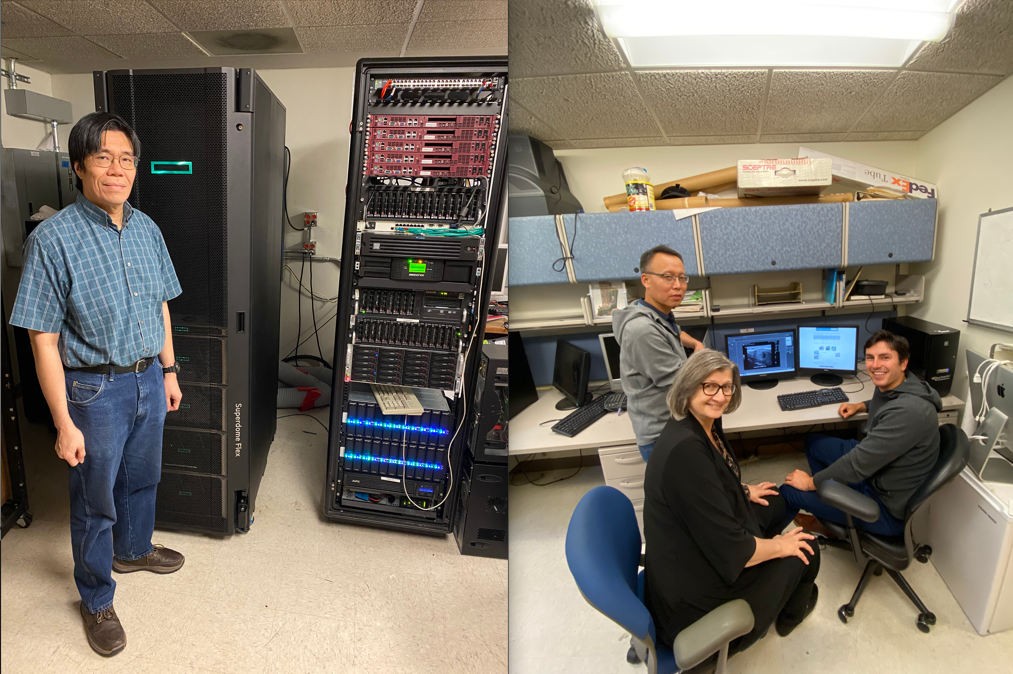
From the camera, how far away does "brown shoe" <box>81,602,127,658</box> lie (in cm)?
121

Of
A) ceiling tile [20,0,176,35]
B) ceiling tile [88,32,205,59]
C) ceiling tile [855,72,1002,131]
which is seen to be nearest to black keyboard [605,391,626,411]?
ceiling tile [855,72,1002,131]

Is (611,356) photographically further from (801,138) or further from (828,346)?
(801,138)

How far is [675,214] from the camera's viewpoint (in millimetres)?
941

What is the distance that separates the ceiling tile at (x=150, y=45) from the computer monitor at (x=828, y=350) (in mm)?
1496

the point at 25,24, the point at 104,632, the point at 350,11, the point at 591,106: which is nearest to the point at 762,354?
the point at 591,106

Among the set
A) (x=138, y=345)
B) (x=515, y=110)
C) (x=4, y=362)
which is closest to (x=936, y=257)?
(x=515, y=110)

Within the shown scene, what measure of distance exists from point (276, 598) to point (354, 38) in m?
1.50

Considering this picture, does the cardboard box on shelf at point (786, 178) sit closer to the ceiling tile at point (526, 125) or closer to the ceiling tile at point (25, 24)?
the ceiling tile at point (526, 125)

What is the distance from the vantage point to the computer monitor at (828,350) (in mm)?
914

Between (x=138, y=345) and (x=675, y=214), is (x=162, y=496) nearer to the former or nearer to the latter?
(x=138, y=345)

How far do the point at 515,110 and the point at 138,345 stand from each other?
3.29ft

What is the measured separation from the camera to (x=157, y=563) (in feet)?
4.21

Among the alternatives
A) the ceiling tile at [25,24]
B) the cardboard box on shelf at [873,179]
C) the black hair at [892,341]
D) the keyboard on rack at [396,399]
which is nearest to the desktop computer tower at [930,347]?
the black hair at [892,341]

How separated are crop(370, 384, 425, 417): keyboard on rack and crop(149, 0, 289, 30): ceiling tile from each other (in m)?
1.09
